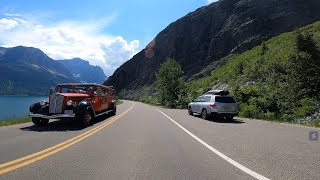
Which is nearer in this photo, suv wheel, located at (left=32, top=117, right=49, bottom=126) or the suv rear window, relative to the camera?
suv wheel, located at (left=32, top=117, right=49, bottom=126)

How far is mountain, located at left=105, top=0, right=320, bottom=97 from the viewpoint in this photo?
110 metres

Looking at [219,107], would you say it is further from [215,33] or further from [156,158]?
[215,33]

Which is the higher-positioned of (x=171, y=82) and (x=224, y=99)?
(x=171, y=82)

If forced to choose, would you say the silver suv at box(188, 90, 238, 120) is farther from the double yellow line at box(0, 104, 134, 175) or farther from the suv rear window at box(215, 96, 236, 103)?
the double yellow line at box(0, 104, 134, 175)

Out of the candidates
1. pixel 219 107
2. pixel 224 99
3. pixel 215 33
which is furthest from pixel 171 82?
pixel 215 33

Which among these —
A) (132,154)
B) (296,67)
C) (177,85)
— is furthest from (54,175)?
(177,85)

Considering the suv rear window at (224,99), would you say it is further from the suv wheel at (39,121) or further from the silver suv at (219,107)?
the suv wheel at (39,121)

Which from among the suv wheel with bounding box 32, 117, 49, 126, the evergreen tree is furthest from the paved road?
the evergreen tree

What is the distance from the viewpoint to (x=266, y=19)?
375 feet

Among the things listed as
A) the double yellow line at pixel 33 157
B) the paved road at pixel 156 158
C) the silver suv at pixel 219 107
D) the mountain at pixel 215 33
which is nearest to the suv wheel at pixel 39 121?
the paved road at pixel 156 158

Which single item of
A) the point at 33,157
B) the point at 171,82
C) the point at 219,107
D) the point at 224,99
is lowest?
Answer: the point at 33,157

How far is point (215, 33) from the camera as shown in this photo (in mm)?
129125

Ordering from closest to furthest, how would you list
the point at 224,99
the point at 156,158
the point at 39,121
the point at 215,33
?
the point at 156,158 → the point at 39,121 → the point at 224,99 → the point at 215,33

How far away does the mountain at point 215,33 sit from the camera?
10969cm
